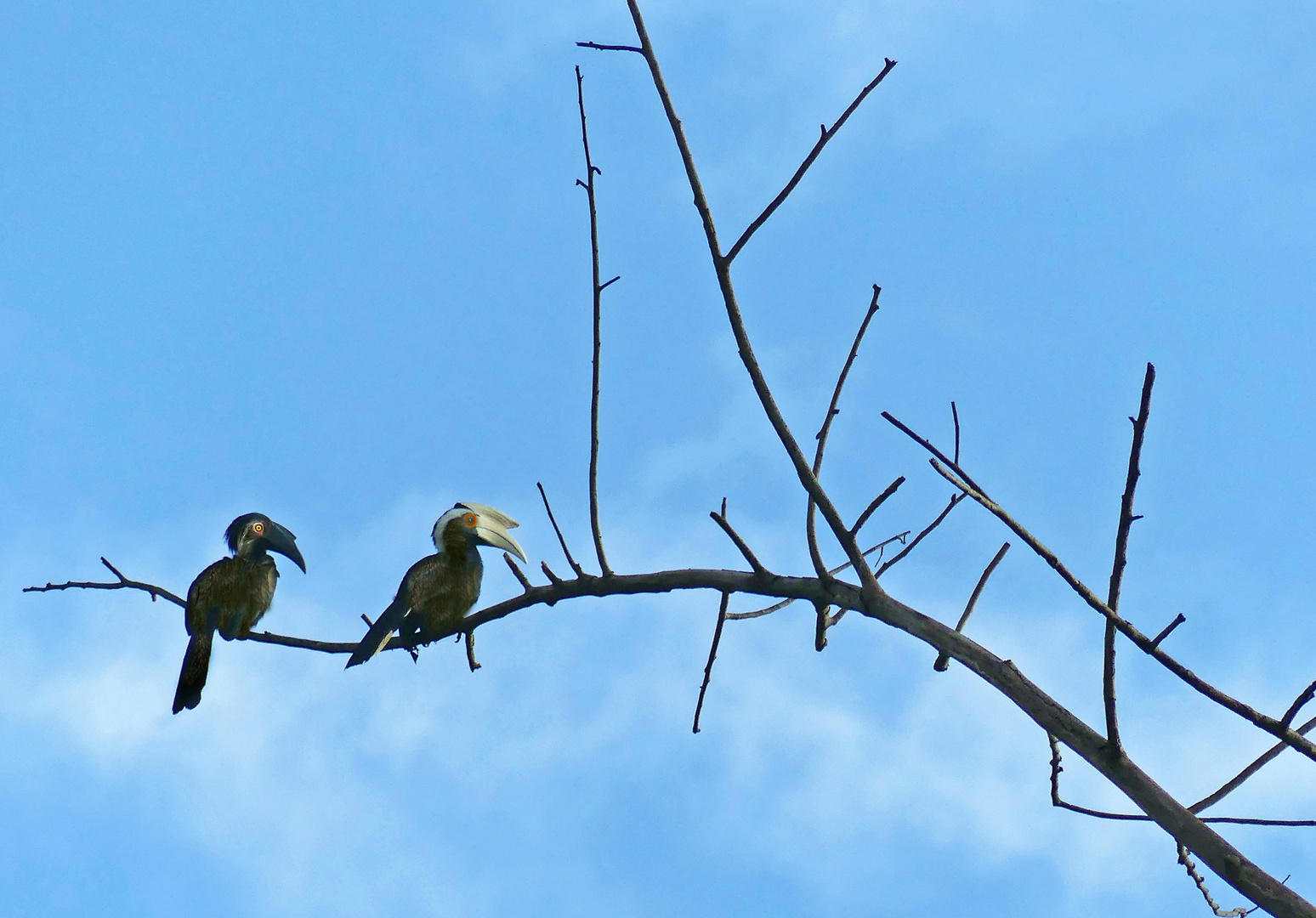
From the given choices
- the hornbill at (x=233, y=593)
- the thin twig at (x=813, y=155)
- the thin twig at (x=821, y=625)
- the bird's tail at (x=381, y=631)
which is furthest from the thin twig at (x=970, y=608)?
the hornbill at (x=233, y=593)

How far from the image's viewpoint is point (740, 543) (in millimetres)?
3732

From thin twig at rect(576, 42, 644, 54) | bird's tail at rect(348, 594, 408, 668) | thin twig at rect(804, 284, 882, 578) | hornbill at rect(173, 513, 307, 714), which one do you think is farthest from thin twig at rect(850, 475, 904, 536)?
hornbill at rect(173, 513, 307, 714)

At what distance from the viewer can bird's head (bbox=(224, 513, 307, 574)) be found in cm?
686

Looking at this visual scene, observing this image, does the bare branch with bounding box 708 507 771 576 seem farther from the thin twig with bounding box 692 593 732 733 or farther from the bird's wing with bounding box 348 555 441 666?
the bird's wing with bounding box 348 555 441 666

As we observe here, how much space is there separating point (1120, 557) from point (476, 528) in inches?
176

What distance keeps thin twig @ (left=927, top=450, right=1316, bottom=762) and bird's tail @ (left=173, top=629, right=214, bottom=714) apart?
193 inches

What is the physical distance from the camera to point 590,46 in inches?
145

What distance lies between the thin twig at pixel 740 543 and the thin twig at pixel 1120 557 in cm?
121

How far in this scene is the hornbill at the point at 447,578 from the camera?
6.13 m

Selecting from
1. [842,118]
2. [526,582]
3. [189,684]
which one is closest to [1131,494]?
[842,118]

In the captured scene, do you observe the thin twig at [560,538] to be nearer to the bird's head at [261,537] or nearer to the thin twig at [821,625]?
the thin twig at [821,625]

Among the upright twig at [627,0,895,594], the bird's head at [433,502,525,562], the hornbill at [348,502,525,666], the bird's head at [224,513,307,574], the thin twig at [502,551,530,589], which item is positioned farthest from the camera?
the bird's head at [224,513,307,574]

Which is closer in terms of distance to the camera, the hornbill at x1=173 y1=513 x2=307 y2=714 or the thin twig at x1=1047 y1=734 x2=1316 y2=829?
the thin twig at x1=1047 y1=734 x2=1316 y2=829

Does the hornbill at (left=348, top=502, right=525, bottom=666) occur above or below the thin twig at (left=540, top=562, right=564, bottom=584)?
above
